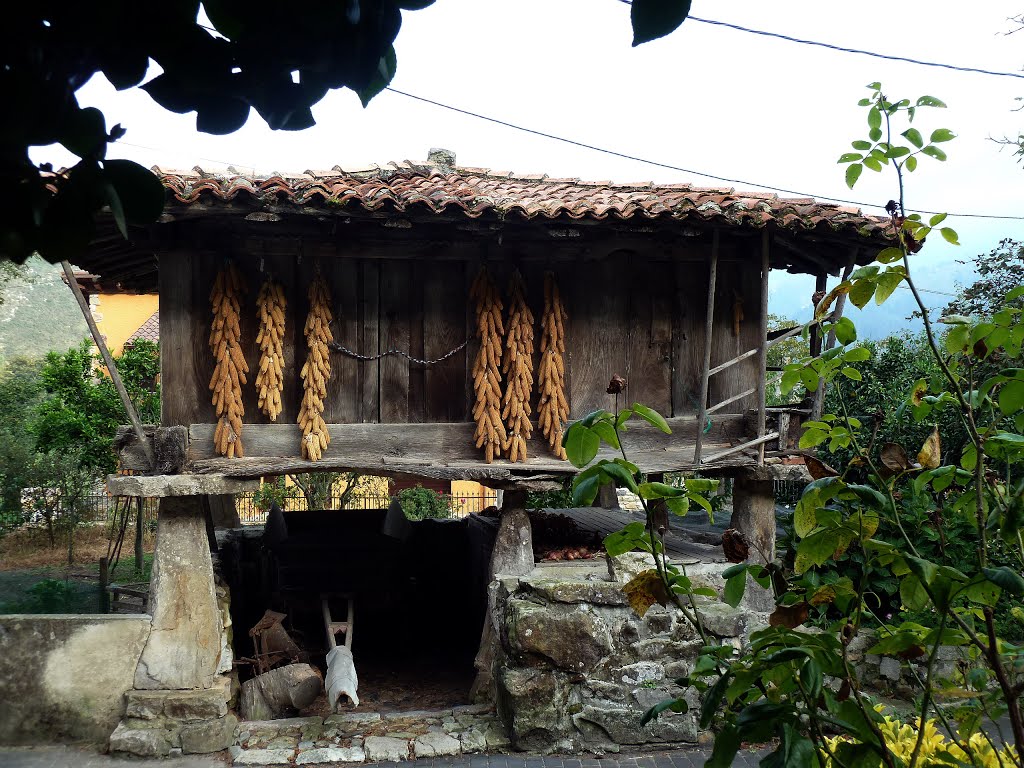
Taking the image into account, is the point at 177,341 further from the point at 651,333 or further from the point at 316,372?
the point at 651,333

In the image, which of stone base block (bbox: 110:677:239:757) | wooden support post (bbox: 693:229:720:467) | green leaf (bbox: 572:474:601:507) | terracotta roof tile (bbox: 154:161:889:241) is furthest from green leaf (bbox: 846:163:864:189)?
stone base block (bbox: 110:677:239:757)

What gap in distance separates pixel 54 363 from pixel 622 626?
358 inches

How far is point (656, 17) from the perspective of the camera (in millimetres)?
945

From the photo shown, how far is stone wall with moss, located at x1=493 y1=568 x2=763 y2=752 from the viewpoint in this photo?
565 centimetres

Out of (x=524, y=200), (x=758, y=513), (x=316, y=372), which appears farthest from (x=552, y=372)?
(x=758, y=513)

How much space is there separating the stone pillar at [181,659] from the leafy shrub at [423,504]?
8.22 meters

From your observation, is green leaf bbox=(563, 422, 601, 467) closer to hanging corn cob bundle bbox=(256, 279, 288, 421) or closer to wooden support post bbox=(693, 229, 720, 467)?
wooden support post bbox=(693, 229, 720, 467)

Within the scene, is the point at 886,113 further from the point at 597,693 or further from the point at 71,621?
the point at 71,621

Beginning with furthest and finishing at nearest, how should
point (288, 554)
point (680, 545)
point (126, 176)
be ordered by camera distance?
point (288, 554)
point (680, 545)
point (126, 176)

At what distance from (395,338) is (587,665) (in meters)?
2.66

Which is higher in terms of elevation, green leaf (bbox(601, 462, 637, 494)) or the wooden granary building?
the wooden granary building

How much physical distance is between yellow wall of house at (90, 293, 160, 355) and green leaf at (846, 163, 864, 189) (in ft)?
61.0

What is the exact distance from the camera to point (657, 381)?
6.16m

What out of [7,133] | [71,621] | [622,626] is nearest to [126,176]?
[7,133]
